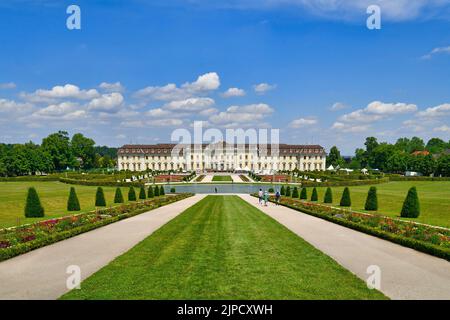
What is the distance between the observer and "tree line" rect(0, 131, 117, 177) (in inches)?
2995

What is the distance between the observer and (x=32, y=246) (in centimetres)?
1123

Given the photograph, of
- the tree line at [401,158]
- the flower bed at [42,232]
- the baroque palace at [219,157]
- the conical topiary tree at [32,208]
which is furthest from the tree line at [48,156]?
the tree line at [401,158]

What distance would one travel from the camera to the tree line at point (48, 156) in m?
76.1

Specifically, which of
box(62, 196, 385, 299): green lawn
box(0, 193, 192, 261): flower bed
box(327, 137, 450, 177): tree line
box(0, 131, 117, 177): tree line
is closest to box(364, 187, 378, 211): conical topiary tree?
box(62, 196, 385, 299): green lawn

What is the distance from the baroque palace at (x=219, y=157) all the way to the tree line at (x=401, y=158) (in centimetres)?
880

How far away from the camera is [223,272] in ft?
27.5

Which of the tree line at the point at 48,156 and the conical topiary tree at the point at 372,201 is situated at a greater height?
the tree line at the point at 48,156

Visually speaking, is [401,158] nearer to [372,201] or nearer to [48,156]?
[372,201]

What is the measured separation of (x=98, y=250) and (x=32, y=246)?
2.02 metres

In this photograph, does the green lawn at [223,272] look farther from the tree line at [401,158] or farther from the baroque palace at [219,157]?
the baroque palace at [219,157]

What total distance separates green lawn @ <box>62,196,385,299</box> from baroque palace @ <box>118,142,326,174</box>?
336 feet
